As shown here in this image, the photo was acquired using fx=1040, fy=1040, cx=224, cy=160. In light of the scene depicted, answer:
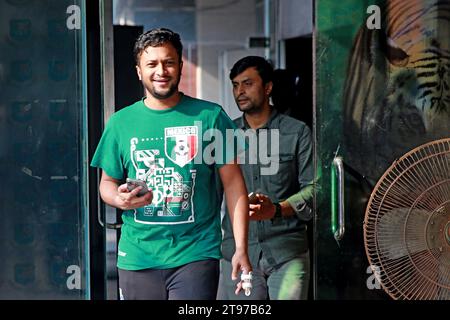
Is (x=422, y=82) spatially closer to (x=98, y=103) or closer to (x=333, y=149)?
(x=333, y=149)

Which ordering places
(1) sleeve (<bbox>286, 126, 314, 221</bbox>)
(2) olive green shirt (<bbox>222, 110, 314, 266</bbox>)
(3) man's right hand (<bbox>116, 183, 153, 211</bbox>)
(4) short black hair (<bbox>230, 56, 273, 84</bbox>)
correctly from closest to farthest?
(3) man's right hand (<bbox>116, 183, 153, 211</bbox>) < (1) sleeve (<bbox>286, 126, 314, 221</bbox>) < (2) olive green shirt (<bbox>222, 110, 314, 266</bbox>) < (4) short black hair (<bbox>230, 56, 273, 84</bbox>)

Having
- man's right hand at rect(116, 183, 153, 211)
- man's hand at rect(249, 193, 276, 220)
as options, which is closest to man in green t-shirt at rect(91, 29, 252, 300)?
man's right hand at rect(116, 183, 153, 211)

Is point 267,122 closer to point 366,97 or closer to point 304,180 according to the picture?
point 304,180

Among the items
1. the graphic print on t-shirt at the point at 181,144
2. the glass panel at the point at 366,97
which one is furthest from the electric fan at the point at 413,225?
the graphic print on t-shirt at the point at 181,144

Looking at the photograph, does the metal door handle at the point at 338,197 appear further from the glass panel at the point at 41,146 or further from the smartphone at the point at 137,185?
the glass panel at the point at 41,146

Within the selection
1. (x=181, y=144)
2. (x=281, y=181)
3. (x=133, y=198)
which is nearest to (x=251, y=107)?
(x=281, y=181)

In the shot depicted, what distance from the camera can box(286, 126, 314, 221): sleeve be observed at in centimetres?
491

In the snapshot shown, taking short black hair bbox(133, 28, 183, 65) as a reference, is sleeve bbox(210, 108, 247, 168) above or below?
below

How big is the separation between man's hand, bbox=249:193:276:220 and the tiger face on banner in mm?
634

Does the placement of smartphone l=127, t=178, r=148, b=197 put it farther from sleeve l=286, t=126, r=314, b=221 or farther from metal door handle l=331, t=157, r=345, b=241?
sleeve l=286, t=126, r=314, b=221

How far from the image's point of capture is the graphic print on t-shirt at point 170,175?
4.15m

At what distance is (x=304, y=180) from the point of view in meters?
4.97

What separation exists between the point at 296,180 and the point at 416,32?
1073 mm

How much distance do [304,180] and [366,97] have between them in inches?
30.2
